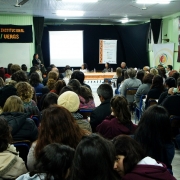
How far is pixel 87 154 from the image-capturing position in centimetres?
138

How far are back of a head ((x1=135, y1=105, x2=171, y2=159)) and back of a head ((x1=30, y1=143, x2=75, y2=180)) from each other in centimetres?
88

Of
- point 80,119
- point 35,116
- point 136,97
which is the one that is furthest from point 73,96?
point 136,97

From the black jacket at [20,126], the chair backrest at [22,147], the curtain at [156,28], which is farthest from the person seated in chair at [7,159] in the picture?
the curtain at [156,28]

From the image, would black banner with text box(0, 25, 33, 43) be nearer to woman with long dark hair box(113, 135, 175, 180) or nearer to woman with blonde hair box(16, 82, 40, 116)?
woman with blonde hair box(16, 82, 40, 116)

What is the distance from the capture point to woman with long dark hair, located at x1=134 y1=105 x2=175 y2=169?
228cm

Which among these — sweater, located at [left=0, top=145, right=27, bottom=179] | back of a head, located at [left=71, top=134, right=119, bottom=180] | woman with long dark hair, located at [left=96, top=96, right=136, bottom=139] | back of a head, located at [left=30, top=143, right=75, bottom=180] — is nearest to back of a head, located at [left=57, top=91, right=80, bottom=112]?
woman with long dark hair, located at [left=96, top=96, right=136, bottom=139]

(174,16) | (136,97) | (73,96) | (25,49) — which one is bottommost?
(136,97)

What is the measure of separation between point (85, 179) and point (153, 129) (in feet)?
3.48

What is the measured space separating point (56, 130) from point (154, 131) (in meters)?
0.80

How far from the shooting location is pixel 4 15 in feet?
37.9

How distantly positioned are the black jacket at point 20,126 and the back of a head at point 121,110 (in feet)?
2.96

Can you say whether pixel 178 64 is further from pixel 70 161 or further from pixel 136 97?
pixel 70 161

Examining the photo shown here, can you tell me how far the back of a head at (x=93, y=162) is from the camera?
1.37 meters

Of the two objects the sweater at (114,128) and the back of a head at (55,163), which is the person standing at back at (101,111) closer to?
the sweater at (114,128)
